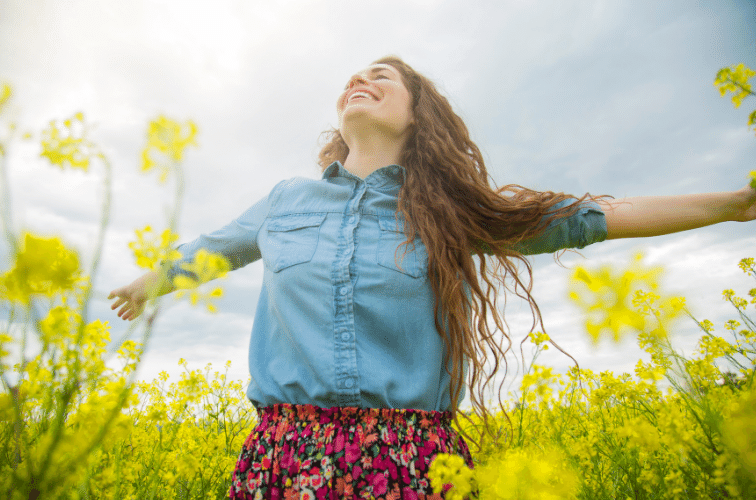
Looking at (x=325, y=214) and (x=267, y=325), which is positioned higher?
(x=325, y=214)

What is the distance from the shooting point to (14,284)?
524 mm

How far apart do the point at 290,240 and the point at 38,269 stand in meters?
1.13

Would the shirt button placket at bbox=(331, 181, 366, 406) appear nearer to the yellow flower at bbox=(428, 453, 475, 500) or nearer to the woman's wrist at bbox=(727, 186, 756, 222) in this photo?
the yellow flower at bbox=(428, 453, 475, 500)

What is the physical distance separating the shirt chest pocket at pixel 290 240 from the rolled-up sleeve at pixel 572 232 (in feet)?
2.66

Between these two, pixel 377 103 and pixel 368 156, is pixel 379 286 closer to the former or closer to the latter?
pixel 368 156

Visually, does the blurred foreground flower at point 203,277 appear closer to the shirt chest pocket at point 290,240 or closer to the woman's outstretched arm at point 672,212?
the shirt chest pocket at point 290,240

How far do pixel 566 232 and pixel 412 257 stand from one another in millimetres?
581

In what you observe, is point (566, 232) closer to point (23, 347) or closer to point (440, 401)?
point (440, 401)

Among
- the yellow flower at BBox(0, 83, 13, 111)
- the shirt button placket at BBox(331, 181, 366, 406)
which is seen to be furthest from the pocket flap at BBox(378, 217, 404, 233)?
the yellow flower at BBox(0, 83, 13, 111)

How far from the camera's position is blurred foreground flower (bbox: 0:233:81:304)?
0.50m

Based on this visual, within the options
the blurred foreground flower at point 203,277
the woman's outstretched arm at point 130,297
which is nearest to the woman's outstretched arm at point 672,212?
the blurred foreground flower at point 203,277

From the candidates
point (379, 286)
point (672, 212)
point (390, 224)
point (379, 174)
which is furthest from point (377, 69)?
point (672, 212)

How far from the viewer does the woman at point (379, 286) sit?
4.20ft

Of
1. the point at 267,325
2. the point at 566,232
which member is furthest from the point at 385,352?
the point at 566,232
